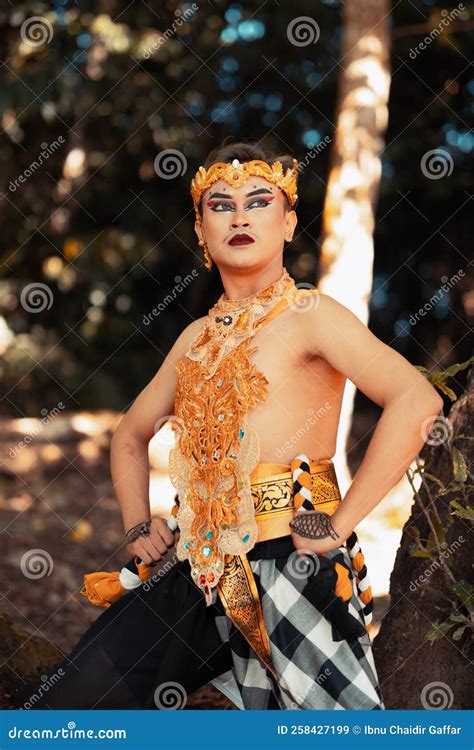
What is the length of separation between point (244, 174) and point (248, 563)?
101 cm

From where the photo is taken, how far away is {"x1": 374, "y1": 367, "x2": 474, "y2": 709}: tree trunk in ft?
9.52

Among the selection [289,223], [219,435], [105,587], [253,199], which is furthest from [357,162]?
[105,587]

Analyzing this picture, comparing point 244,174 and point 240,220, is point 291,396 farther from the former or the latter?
point 244,174

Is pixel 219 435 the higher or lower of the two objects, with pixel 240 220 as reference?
lower

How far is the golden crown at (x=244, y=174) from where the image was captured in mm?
2576

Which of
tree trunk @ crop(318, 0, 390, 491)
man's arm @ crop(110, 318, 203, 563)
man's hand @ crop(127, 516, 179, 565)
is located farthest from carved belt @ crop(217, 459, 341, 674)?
tree trunk @ crop(318, 0, 390, 491)

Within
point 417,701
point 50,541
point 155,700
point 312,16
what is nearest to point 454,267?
point 312,16

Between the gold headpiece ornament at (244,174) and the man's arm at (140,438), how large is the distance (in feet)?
1.29

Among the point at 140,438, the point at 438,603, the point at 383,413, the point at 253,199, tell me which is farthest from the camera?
the point at 438,603

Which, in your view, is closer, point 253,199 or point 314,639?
point 314,639

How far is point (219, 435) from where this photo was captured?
96.9 inches

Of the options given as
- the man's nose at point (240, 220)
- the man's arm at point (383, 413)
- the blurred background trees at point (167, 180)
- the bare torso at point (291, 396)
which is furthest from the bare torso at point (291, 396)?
the blurred background trees at point (167, 180)

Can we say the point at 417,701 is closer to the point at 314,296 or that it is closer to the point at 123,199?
the point at 314,296

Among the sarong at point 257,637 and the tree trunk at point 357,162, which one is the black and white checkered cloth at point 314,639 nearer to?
the sarong at point 257,637
